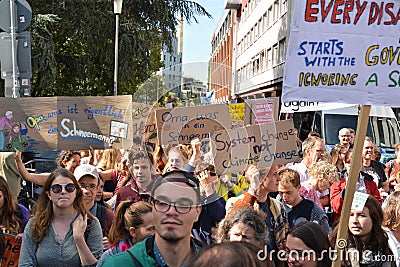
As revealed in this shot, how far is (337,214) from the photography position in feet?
18.7

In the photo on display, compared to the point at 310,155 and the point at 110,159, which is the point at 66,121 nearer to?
the point at 110,159

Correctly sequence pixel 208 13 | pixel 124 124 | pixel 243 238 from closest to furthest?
pixel 243 238
pixel 124 124
pixel 208 13

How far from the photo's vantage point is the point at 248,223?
13.3ft

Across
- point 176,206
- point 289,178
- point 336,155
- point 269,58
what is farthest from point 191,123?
point 269,58

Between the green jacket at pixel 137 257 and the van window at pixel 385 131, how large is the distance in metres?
11.2

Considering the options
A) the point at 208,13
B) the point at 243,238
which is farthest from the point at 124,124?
the point at 208,13

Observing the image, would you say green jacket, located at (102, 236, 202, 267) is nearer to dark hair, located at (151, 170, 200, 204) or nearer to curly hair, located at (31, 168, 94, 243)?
dark hair, located at (151, 170, 200, 204)

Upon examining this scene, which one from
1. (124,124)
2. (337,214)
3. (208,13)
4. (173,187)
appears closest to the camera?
(173,187)

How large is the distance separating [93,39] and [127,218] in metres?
16.7

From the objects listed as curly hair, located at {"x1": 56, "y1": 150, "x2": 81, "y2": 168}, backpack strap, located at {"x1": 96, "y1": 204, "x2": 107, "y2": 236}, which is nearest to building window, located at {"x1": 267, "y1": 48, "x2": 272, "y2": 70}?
curly hair, located at {"x1": 56, "y1": 150, "x2": 81, "y2": 168}

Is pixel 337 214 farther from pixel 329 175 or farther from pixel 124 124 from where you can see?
pixel 124 124

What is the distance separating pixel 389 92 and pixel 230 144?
1025mm

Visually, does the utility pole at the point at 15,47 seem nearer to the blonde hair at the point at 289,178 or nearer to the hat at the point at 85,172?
the hat at the point at 85,172

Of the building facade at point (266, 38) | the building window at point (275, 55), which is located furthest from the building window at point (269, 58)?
the building window at point (275, 55)
